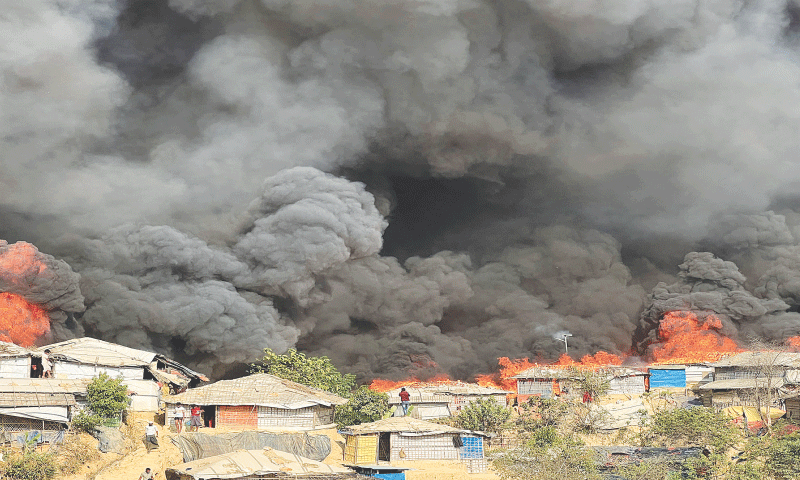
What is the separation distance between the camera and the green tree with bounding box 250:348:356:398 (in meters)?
46.5

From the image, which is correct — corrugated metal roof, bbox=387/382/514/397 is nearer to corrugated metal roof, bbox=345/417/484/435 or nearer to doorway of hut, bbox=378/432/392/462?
corrugated metal roof, bbox=345/417/484/435

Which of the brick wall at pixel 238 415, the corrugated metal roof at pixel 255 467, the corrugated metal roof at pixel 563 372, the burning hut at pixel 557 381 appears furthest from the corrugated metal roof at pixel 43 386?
the corrugated metal roof at pixel 563 372

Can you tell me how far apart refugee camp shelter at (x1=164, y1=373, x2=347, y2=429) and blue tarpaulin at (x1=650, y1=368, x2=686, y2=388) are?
2542 cm

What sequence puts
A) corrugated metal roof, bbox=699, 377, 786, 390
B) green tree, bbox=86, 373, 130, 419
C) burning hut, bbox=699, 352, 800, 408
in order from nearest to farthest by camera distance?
green tree, bbox=86, 373, 130, 419, burning hut, bbox=699, 352, 800, 408, corrugated metal roof, bbox=699, 377, 786, 390

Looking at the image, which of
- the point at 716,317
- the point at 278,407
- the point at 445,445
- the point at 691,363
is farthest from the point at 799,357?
the point at 278,407

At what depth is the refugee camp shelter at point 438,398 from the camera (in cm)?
4675

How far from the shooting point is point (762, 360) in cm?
4912

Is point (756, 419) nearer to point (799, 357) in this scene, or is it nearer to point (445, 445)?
point (799, 357)

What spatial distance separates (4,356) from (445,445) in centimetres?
2129

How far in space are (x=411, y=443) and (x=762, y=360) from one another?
83.9ft

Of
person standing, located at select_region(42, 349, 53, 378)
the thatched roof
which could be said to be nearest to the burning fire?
person standing, located at select_region(42, 349, 53, 378)

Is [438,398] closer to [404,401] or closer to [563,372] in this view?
[404,401]

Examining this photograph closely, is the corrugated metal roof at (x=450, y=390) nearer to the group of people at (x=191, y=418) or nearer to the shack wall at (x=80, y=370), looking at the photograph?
the group of people at (x=191, y=418)

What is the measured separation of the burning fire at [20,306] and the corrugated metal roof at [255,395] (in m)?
15.4
